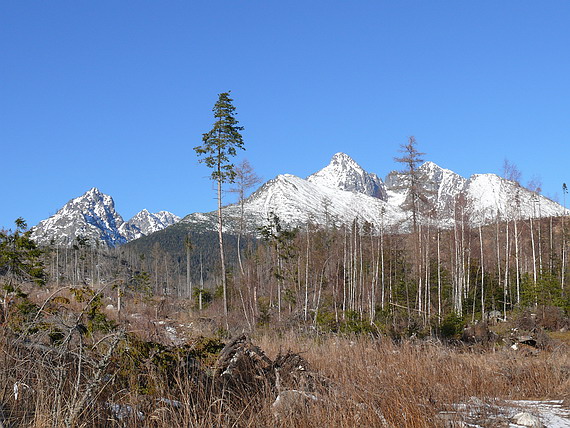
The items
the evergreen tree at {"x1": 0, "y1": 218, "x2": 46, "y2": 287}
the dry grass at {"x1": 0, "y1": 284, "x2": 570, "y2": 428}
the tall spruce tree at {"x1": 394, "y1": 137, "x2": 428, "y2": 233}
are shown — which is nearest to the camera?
the dry grass at {"x1": 0, "y1": 284, "x2": 570, "y2": 428}

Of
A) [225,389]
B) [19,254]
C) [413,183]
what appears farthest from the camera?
[413,183]

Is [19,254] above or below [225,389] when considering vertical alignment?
above

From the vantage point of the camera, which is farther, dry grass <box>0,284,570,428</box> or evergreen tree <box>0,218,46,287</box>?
evergreen tree <box>0,218,46,287</box>

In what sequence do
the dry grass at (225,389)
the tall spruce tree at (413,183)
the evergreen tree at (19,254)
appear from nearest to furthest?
the dry grass at (225,389) → the evergreen tree at (19,254) → the tall spruce tree at (413,183)

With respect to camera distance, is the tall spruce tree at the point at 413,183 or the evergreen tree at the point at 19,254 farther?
the tall spruce tree at the point at 413,183

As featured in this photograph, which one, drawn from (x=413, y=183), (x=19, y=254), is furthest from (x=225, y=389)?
(x=413, y=183)

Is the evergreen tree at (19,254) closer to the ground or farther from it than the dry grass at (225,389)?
farther from it

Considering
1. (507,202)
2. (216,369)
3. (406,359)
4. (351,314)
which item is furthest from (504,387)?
(507,202)

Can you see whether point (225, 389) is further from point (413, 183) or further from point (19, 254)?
point (413, 183)

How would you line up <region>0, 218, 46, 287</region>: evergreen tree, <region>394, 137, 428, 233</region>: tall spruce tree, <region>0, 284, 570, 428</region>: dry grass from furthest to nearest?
<region>394, 137, 428, 233</region>: tall spruce tree
<region>0, 218, 46, 287</region>: evergreen tree
<region>0, 284, 570, 428</region>: dry grass

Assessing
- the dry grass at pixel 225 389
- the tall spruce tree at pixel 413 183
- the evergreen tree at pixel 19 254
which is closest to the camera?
the dry grass at pixel 225 389

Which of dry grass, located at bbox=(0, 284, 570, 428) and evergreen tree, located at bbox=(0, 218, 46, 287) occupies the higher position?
evergreen tree, located at bbox=(0, 218, 46, 287)

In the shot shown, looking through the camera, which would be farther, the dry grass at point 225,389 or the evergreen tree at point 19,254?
the evergreen tree at point 19,254

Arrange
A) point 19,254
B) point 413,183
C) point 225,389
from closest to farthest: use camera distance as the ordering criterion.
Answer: point 225,389 → point 19,254 → point 413,183
